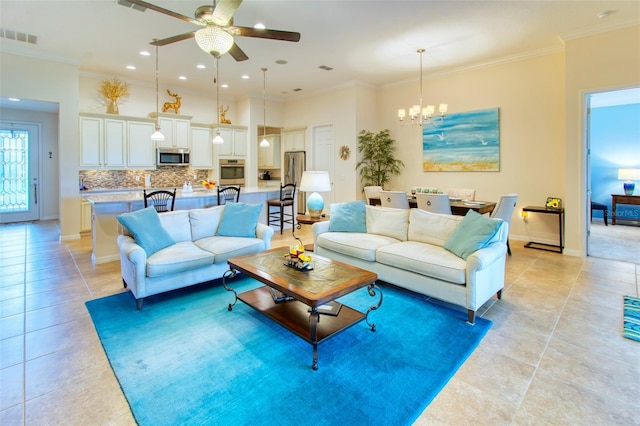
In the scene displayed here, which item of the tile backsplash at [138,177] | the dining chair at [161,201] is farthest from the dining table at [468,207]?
the tile backsplash at [138,177]

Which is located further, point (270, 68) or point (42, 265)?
point (270, 68)

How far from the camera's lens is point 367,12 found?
4.16m

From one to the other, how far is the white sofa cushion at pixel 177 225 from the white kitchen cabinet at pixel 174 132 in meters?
4.30

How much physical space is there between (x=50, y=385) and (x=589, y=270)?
19.0 ft

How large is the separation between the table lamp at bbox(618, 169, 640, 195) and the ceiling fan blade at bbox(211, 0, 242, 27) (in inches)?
354

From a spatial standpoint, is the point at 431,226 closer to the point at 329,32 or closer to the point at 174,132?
the point at 329,32

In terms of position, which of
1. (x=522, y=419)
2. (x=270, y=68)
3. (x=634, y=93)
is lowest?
(x=522, y=419)

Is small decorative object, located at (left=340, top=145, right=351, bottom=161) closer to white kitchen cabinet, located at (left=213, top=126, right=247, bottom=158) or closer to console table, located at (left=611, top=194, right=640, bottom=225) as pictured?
white kitchen cabinet, located at (left=213, top=126, right=247, bottom=158)

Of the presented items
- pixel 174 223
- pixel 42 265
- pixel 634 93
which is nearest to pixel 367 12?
pixel 174 223

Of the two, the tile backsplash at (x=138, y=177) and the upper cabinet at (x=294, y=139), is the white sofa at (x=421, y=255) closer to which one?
the upper cabinet at (x=294, y=139)

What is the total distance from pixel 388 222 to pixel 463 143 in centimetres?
339

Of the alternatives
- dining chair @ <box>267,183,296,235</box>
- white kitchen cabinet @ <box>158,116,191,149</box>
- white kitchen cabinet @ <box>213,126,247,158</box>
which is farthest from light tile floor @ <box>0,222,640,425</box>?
white kitchen cabinet @ <box>213,126,247,158</box>

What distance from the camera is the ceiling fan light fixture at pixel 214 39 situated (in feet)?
9.32

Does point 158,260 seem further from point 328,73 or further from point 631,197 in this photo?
point 631,197
